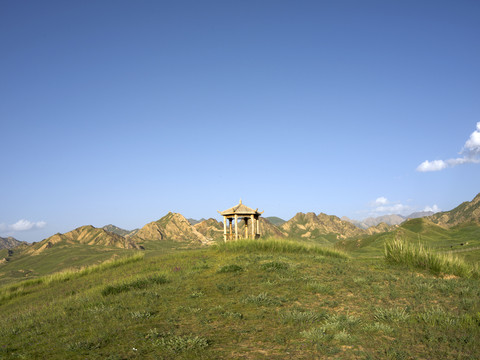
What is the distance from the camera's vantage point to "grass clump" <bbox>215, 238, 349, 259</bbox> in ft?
62.2

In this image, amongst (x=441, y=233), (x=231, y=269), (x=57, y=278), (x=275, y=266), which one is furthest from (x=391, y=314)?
(x=441, y=233)

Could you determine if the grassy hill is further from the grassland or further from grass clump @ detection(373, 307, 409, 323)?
grass clump @ detection(373, 307, 409, 323)

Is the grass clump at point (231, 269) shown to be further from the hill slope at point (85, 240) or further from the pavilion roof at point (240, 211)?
the hill slope at point (85, 240)

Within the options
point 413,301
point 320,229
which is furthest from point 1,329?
point 320,229

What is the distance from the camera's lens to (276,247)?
19.0 meters

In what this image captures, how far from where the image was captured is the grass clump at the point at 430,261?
13633 millimetres

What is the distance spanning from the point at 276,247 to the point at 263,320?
37.7 feet

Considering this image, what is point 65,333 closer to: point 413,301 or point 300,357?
point 300,357

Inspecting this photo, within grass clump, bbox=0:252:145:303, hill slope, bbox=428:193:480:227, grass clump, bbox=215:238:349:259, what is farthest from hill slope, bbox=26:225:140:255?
grass clump, bbox=215:238:349:259

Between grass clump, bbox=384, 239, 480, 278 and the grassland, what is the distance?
2869 mm

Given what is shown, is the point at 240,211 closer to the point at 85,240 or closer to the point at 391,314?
the point at 391,314

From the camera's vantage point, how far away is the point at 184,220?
136625 mm

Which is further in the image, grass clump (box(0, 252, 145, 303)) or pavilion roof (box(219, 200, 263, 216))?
pavilion roof (box(219, 200, 263, 216))

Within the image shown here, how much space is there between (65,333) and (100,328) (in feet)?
2.52
